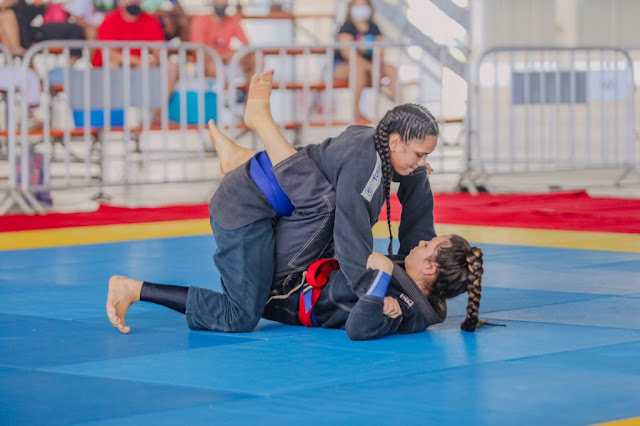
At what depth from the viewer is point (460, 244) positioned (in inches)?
154

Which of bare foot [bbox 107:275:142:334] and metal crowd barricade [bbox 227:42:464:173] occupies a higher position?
metal crowd barricade [bbox 227:42:464:173]

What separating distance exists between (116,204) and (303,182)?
5.36 meters

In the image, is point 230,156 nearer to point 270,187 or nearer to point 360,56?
point 270,187

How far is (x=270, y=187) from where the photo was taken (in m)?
4.14

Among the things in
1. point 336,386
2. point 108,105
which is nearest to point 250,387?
point 336,386

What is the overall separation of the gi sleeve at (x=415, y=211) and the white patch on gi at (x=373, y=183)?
0.47 meters

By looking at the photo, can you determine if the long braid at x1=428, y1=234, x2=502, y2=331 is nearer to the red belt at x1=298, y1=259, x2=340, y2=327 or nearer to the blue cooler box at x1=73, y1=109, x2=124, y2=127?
the red belt at x1=298, y1=259, x2=340, y2=327

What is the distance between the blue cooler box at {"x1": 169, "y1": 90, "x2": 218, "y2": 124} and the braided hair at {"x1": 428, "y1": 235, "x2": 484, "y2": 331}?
221 inches

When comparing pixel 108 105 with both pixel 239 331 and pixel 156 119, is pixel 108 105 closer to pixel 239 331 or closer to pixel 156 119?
pixel 156 119

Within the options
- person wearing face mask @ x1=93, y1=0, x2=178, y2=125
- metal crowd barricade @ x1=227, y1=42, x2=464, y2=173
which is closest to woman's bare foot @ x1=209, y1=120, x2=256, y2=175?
metal crowd barricade @ x1=227, y1=42, x2=464, y2=173

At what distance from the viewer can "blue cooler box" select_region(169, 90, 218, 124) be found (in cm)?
925

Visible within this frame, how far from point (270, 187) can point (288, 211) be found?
12 cm

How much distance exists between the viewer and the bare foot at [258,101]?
4.25m

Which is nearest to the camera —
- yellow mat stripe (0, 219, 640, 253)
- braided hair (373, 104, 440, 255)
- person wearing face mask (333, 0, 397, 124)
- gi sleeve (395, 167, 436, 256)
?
braided hair (373, 104, 440, 255)
